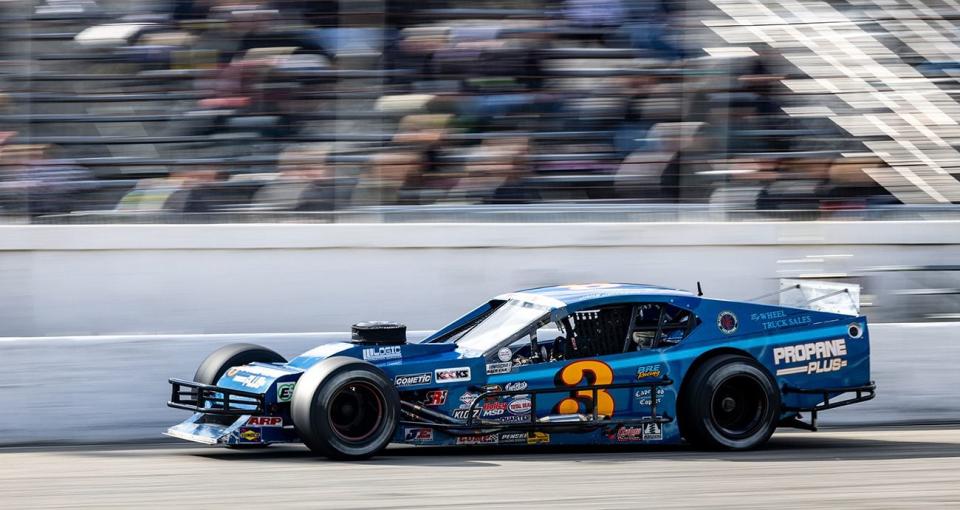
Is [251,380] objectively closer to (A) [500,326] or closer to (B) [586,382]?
(A) [500,326]

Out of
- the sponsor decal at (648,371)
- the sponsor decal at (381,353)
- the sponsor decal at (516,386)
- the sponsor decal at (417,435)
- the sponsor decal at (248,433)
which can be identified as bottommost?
the sponsor decal at (417,435)

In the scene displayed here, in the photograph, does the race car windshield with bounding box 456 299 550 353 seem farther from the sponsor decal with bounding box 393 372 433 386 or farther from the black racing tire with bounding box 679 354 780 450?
the black racing tire with bounding box 679 354 780 450

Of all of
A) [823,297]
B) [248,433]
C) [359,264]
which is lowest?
[248,433]

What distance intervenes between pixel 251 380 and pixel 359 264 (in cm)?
311

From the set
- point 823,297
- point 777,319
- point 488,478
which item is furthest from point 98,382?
point 823,297

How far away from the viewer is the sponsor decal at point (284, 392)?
276 inches

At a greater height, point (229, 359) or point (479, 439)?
point (229, 359)

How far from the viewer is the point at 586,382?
7.40 meters

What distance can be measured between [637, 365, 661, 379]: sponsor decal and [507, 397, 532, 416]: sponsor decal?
721 mm

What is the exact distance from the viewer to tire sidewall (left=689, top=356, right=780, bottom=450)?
24.7 ft

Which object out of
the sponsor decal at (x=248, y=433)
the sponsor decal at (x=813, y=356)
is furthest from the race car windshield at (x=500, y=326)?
the sponsor decal at (x=813, y=356)

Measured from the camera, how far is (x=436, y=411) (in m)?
7.16

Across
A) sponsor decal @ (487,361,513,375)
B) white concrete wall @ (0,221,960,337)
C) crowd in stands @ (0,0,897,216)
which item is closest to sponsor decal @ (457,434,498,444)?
sponsor decal @ (487,361,513,375)

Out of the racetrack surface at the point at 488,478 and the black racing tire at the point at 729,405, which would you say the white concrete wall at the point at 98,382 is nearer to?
the racetrack surface at the point at 488,478
